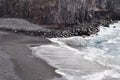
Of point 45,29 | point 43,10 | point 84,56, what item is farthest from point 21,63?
point 43,10

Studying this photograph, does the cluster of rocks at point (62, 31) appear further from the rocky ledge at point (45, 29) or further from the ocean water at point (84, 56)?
the ocean water at point (84, 56)

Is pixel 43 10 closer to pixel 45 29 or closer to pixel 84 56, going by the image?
pixel 45 29

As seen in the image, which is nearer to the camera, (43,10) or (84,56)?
(84,56)

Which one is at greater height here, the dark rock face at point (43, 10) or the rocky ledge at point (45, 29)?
the dark rock face at point (43, 10)

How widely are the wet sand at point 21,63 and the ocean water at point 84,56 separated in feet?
3.20

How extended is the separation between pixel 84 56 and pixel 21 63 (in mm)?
7535

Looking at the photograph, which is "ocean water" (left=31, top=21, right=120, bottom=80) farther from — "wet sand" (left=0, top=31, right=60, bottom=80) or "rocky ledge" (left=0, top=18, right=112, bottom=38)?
"rocky ledge" (left=0, top=18, right=112, bottom=38)

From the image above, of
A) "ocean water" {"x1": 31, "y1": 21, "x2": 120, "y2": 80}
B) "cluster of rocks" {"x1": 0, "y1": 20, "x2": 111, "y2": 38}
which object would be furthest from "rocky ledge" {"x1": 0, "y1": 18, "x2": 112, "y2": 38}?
"ocean water" {"x1": 31, "y1": 21, "x2": 120, "y2": 80}

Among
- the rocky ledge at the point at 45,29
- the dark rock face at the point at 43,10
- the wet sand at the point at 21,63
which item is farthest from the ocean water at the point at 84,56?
the dark rock face at the point at 43,10

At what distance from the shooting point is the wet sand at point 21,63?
22428 millimetres

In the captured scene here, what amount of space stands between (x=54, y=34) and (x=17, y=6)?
9.78 m

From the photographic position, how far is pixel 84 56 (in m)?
30.2

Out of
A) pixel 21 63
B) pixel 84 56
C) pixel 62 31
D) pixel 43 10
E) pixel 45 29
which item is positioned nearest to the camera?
pixel 21 63

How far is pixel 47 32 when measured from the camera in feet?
132
